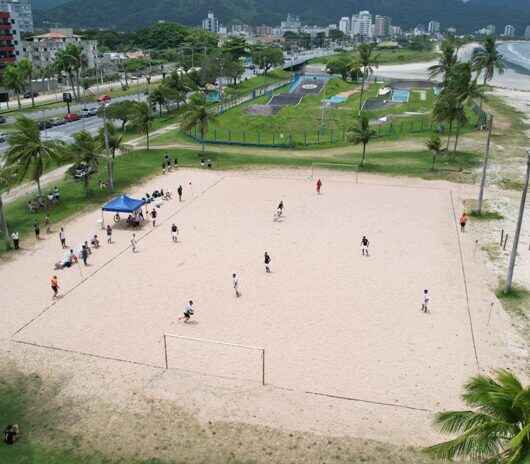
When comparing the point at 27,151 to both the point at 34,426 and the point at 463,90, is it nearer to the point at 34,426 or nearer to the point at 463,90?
the point at 34,426

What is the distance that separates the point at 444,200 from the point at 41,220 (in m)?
29.1

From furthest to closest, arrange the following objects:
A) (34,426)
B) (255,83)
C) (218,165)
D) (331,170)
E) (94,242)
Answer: (255,83), (218,165), (331,170), (94,242), (34,426)

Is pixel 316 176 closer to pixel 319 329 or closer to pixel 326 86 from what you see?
pixel 319 329

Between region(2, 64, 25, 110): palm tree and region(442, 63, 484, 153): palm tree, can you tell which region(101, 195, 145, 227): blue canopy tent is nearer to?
region(442, 63, 484, 153): palm tree

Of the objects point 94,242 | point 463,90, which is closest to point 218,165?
point 94,242

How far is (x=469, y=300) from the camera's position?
85.0 feet

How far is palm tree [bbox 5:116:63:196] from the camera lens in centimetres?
3531

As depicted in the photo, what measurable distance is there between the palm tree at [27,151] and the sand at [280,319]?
449 centimetres

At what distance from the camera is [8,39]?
113 meters

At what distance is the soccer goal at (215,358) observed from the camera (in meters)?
20.5

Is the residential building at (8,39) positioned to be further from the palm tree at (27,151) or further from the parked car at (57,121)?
the palm tree at (27,151)

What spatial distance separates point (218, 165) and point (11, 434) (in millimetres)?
36451

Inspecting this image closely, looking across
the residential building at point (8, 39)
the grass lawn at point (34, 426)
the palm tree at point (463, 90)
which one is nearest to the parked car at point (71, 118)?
the residential building at point (8, 39)

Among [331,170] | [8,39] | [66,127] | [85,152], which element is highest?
[8,39]
